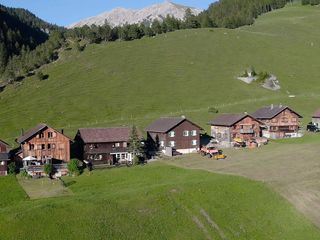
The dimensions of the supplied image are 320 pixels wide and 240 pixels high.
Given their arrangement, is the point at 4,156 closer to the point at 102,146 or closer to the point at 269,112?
the point at 102,146

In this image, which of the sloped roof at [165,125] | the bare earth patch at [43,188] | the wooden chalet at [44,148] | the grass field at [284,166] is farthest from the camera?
the sloped roof at [165,125]

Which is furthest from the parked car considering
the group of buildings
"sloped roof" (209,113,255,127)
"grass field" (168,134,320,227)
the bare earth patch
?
the bare earth patch

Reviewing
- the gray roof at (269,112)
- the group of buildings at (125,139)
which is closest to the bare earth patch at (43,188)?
the group of buildings at (125,139)

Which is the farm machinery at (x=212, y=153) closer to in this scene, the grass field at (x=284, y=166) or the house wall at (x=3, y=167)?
the grass field at (x=284, y=166)

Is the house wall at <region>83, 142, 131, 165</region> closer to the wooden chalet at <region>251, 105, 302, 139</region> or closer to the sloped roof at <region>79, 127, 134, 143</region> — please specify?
the sloped roof at <region>79, 127, 134, 143</region>

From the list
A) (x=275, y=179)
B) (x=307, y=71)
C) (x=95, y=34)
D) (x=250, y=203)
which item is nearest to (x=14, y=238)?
(x=250, y=203)

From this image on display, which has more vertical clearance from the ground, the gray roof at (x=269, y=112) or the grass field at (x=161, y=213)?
the gray roof at (x=269, y=112)
